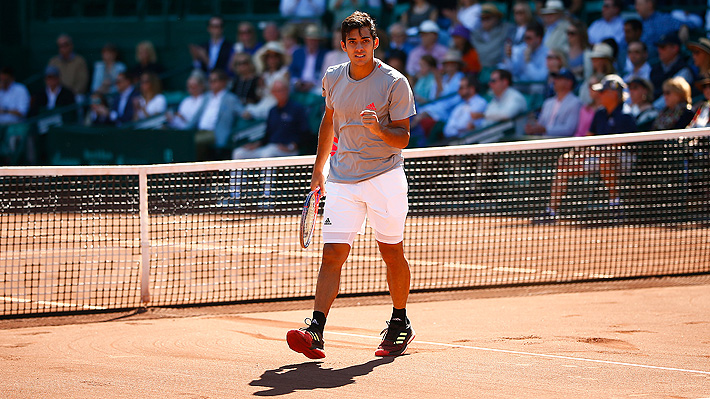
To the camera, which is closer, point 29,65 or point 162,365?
point 162,365

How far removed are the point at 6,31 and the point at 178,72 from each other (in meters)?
5.06

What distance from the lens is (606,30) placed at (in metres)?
14.5

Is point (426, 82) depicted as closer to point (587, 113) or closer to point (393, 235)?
point (587, 113)

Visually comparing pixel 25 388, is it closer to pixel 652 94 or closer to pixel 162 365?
pixel 162 365

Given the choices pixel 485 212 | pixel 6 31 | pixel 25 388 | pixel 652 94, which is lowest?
pixel 25 388

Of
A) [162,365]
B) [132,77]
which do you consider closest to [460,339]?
[162,365]

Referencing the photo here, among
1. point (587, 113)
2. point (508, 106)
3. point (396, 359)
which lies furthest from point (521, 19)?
point (396, 359)

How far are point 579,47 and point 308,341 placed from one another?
9.93 metres

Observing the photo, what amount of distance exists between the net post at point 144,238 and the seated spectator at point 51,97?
12.7 metres

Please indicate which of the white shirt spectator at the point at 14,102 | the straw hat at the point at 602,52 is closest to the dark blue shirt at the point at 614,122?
the straw hat at the point at 602,52

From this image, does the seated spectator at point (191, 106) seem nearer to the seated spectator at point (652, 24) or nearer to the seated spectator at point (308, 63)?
the seated spectator at point (308, 63)

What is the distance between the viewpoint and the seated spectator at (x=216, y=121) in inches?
641

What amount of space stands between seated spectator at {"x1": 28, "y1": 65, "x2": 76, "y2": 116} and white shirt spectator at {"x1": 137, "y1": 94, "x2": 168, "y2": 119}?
235 cm

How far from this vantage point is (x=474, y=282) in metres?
8.55
